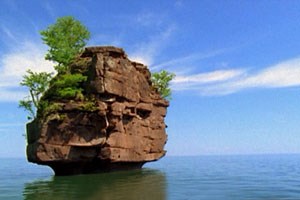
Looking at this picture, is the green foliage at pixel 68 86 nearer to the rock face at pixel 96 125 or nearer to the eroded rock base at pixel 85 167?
the rock face at pixel 96 125

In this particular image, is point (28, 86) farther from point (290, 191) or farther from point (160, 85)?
point (290, 191)

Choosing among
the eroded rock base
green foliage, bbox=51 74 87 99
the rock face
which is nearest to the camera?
the rock face

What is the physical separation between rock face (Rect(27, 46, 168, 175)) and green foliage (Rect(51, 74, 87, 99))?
0.69m

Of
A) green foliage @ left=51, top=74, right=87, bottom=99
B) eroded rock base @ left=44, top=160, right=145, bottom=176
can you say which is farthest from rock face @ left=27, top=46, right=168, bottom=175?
green foliage @ left=51, top=74, right=87, bottom=99

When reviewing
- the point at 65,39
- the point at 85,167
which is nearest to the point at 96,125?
the point at 85,167

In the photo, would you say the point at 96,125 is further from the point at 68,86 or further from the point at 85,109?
the point at 68,86

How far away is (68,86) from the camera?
36938 mm

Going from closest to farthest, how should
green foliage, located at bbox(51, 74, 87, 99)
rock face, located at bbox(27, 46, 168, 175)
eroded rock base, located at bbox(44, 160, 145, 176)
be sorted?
rock face, located at bbox(27, 46, 168, 175) → green foliage, located at bbox(51, 74, 87, 99) → eroded rock base, located at bbox(44, 160, 145, 176)

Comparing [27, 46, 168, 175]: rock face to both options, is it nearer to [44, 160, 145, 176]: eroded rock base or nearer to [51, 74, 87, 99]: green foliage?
[44, 160, 145, 176]: eroded rock base

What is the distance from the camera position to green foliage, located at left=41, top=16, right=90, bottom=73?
134 feet

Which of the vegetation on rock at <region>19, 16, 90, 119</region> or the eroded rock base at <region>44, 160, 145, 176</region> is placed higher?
the vegetation on rock at <region>19, 16, 90, 119</region>

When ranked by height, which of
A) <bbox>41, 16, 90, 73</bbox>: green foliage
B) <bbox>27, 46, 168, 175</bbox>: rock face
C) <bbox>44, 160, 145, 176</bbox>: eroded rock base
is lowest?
<bbox>44, 160, 145, 176</bbox>: eroded rock base

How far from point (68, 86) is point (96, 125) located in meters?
5.07

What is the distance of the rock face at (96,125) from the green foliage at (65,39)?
7.20ft
